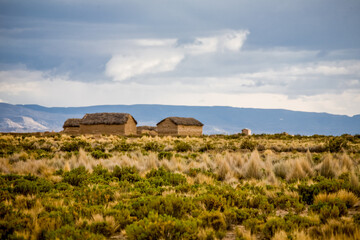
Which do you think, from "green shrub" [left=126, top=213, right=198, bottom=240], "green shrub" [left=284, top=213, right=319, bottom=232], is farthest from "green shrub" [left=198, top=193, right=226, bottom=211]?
"green shrub" [left=284, top=213, right=319, bottom=232]

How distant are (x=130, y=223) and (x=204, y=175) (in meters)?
4.42

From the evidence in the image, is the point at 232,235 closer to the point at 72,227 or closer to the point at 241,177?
the point at 72,227

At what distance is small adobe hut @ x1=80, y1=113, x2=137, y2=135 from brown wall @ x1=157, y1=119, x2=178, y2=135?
7.73 metres

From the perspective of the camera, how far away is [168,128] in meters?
58.5

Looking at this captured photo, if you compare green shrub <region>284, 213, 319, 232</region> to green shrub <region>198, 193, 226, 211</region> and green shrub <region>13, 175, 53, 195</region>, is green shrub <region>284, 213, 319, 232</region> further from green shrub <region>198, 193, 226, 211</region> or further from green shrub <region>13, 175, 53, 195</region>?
green shrub <region>13, 175, 53, 195</region>

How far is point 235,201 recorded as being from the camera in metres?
6.46

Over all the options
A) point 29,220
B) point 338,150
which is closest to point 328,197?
point 29,220

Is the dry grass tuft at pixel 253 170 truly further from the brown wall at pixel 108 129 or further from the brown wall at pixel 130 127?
the brown wall at pixel 130 127

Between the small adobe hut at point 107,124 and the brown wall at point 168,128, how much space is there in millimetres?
7732

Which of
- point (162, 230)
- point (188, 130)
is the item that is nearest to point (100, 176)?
point (162, 230)

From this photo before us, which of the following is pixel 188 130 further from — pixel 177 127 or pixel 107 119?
pixel 107 119

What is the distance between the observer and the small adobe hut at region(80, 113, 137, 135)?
50250 mm

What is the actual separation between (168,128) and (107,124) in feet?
42.5

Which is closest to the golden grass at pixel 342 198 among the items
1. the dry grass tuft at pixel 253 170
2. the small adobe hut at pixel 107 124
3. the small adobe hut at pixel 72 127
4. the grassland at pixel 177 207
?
the grassland at pixel 177 207
